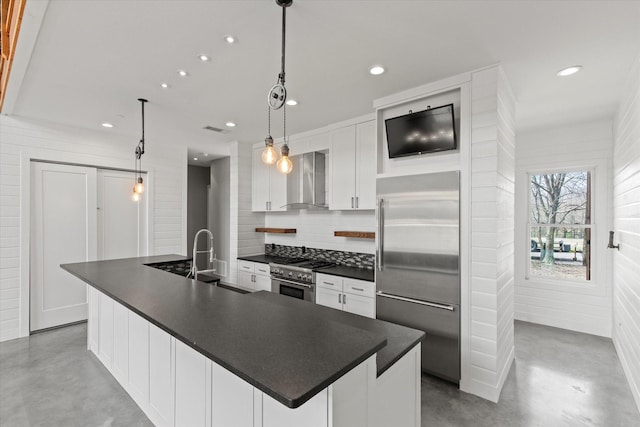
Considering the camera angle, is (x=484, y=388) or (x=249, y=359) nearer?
(x=249, y=359)

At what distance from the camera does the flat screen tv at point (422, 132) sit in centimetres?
268

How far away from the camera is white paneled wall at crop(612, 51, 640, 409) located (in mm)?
2434

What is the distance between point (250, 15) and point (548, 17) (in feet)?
6.00

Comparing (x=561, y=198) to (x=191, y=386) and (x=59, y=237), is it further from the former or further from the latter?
(x=59, y=237)

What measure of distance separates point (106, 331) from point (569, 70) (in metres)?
4.69

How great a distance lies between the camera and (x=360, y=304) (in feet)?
11.1

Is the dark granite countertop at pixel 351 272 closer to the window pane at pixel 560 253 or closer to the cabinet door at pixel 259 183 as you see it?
the cabinet door at pixel 259 183

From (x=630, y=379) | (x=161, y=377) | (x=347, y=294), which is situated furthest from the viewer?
(x=347, y=294)

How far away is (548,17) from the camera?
1.87 meters

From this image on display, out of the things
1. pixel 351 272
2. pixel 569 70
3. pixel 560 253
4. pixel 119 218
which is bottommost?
pixel 351 272

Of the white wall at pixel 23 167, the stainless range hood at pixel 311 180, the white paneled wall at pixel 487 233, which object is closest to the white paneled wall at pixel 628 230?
the white paneled wall at pixel 487 233

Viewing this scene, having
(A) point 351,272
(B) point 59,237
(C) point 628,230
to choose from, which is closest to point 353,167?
(A) point 351,272

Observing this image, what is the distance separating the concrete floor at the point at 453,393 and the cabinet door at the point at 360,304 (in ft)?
2.58

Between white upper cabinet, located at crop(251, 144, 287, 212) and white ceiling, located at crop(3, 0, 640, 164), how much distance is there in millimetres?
1434
